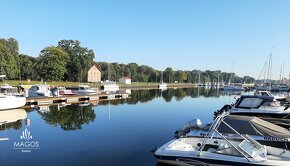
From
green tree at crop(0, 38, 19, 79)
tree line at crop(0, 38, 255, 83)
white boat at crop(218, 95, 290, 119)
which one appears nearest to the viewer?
white boat at crop(218, 95, 290, 119)

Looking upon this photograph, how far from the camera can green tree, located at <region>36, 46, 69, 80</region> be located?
8606cm

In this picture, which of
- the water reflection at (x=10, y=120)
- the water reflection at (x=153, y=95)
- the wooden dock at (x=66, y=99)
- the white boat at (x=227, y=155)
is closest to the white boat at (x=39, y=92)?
the wooden dock at (x=66, y=99)

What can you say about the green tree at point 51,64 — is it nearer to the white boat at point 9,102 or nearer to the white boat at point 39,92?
the white boat at point 39,92

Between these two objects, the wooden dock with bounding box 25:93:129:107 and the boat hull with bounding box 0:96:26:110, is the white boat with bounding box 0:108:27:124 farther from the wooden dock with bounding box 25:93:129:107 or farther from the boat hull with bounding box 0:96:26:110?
the wooden dock with bounding box 25:93:129:107

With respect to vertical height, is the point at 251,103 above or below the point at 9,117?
above

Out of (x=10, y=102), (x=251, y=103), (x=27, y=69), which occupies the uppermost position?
(x=27, y=69)

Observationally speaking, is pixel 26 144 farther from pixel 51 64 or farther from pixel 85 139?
pixel 51 64

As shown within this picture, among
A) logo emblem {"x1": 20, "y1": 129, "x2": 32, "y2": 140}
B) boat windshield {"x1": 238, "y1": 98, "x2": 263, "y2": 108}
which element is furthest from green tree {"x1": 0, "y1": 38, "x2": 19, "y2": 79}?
boat windshield {"x1": 238, "y1": 98, "x2": 263, "y2": 108}

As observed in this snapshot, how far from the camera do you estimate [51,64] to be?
8562 cm

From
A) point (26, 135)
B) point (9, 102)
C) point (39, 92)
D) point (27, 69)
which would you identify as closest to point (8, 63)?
point (27, 69)

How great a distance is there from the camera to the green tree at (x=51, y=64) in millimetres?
86062

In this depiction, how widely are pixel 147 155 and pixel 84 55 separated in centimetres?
9043

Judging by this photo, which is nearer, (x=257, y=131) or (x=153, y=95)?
(x=257, y=131)

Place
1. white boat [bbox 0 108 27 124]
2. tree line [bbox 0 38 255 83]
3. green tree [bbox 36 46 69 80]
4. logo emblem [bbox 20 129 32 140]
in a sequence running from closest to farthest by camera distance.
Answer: logo emblem [bbox 20 129 32 140], white boat [bbox 0 108 27 124], tree line [bbox 0 38 255 83], green tree [bbox 36 46 69 80]
